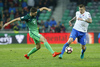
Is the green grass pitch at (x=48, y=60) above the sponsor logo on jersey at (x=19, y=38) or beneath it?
above

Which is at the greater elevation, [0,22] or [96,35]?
[0,22]

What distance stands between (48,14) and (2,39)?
24.5 ft

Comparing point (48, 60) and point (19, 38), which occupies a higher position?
point (48, 60)

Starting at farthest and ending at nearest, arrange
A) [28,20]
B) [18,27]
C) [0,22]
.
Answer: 1. [18,27]
2. [0,22]
3. [28,20]

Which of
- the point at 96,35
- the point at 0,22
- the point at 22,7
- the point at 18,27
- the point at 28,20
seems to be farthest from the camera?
the point at 22,7

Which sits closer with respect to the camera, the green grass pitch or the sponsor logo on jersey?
the green grass pitch

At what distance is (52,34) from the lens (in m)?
25.9

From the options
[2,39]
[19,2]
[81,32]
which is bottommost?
[2,39]

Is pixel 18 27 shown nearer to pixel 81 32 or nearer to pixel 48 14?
pixel 48 14

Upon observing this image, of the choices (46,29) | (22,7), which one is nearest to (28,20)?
(46,29)

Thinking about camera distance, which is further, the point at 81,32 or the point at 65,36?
the point at 65,36

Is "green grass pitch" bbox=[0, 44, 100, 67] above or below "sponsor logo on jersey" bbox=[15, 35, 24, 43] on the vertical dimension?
above

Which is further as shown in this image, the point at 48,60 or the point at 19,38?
the point at 19,38

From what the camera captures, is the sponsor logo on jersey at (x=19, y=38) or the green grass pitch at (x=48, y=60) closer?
the green grass pitch at (x=48, y=60)
